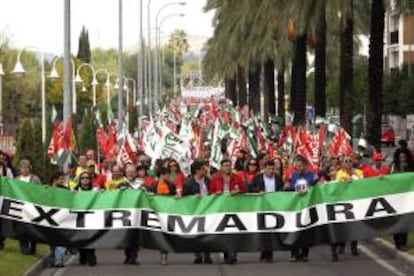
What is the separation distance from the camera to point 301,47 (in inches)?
1507

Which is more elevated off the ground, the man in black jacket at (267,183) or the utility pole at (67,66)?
the utility pole at (67,66)

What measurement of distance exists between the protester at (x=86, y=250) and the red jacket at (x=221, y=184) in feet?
6.29

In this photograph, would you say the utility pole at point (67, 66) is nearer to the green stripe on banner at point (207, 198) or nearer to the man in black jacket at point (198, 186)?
the man in black jacket at point (198, 186)

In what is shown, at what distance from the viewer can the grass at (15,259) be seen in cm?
1484

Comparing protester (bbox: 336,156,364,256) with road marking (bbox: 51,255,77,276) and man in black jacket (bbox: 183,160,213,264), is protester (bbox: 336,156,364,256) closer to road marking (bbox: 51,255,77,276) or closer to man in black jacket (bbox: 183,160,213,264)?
man in black jacket (bbox: 183,160,213,264)

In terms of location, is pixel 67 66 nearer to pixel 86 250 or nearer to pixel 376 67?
pixel 376 67

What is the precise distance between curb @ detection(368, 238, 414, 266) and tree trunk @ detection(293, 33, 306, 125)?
1884 cm

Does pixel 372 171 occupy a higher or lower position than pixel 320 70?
lower

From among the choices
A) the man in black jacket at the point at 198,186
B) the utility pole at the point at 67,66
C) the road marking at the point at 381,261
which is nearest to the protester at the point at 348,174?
the road marking at the point at 381,261

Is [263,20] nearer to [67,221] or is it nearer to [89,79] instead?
[67,221]

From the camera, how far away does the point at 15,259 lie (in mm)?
16047

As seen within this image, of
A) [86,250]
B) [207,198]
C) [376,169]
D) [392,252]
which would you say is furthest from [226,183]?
[392,252]

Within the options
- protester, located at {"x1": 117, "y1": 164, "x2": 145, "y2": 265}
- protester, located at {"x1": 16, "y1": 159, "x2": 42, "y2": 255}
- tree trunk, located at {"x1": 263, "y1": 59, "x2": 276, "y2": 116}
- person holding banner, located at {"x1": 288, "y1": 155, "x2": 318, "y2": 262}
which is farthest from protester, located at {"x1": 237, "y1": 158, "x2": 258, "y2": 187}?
tree trunk, located at {"x1": 263, "y1": 59, "x2": 276, "y2": 116}

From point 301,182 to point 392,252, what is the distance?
188cm
